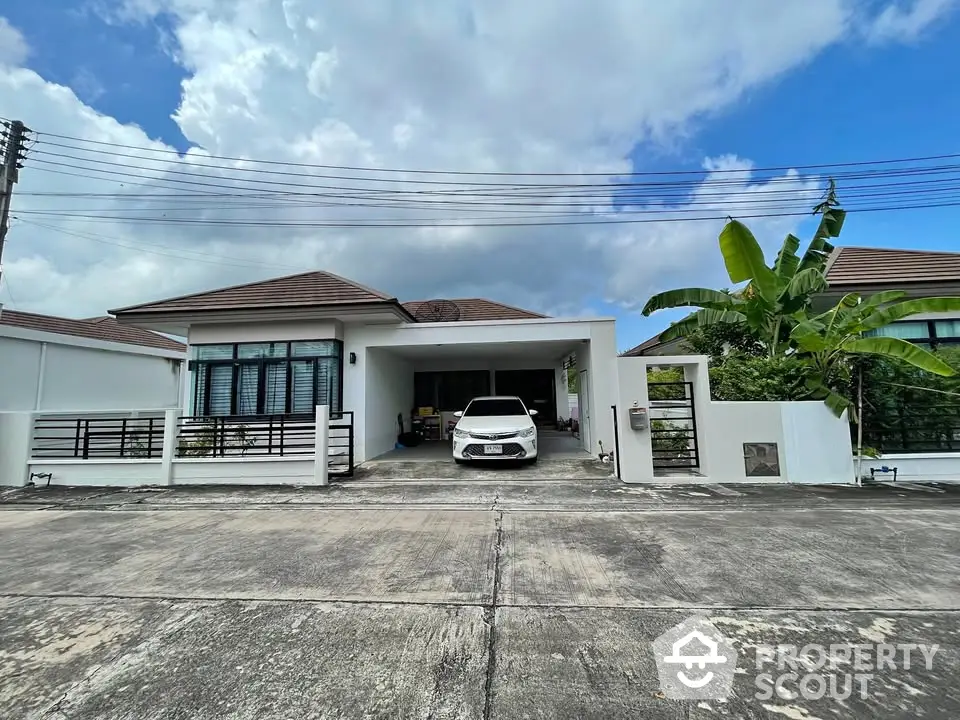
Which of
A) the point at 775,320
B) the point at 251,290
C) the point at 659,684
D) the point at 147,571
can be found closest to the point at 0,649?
the point at 147,571

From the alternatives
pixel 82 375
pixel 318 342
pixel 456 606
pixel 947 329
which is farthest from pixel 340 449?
pixel 947 329

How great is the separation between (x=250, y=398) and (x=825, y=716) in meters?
11.4

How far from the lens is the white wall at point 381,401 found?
10.9 m

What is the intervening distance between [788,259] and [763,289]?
68.9 inches

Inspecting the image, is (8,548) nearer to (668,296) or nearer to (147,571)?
(147,571)

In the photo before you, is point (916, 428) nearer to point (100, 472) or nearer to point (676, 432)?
point (676, 432)

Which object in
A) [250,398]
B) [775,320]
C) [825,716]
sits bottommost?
[825,716]

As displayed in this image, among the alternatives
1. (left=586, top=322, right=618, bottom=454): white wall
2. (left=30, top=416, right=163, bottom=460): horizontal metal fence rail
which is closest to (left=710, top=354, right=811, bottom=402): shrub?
(left=586, top=322, right=618, bottom=454): white wall

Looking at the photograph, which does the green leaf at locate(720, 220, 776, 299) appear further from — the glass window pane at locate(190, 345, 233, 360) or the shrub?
the glass window pane at locate(190, 345, 233, 360)

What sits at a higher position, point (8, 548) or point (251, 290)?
point (251, 290)

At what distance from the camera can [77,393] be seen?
521 inches

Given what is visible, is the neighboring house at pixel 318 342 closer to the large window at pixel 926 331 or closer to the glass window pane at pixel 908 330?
the glass window pane at pixel 908 330

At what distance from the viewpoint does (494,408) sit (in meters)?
10.7

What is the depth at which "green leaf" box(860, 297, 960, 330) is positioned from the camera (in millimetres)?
7348
